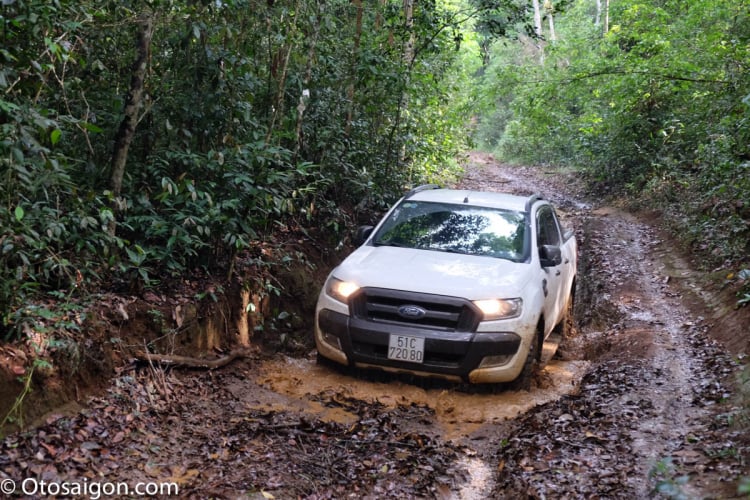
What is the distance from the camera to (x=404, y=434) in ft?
16.3

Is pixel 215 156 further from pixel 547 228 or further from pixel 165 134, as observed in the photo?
pixel 547 228

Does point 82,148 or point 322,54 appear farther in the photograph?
point 322,54

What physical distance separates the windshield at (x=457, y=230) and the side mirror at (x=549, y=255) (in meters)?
0.21

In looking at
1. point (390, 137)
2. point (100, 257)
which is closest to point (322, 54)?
point (390, 137)

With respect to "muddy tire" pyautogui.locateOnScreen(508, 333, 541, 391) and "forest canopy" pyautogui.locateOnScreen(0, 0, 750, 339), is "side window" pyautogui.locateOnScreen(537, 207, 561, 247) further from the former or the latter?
"forest canopy" pyautogui.locateOnScreen(0, 0, 750, 339)

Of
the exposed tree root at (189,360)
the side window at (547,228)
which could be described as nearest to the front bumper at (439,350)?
the exposed tree root at (189,360)

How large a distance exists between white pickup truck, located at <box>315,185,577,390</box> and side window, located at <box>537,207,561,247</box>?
0.27 m

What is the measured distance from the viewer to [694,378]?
19.7ft

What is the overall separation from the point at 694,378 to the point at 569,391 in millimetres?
1128

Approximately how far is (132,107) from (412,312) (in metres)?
2.98

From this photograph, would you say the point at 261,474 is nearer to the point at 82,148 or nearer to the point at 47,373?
the point at 47,373

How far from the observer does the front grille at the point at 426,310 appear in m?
5.60

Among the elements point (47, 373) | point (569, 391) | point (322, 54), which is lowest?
point (569, 391)

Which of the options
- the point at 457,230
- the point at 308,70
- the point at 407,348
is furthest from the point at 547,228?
the point at 308,70
